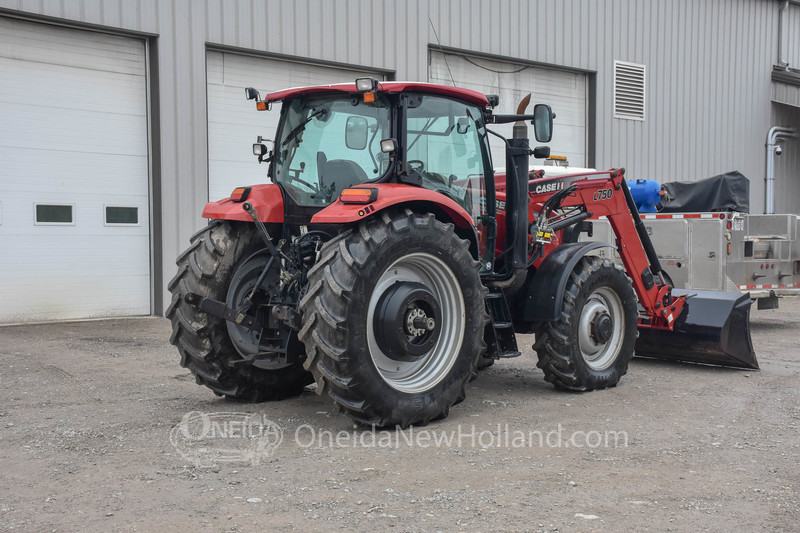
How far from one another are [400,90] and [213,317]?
2.04 meters

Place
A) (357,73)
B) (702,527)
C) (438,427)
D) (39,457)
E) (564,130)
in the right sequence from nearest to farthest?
(702,527) < (39,457) < (438,427) < (357,73) < (564,130)

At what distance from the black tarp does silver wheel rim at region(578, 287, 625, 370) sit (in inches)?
218

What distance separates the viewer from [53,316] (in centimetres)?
1119

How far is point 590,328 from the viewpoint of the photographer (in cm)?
710

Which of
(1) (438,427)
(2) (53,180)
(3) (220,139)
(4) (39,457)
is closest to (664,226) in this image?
(3) (220,139)

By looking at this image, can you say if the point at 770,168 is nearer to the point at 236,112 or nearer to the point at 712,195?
the point at 712,195

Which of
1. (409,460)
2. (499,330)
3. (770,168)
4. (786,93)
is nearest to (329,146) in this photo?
(499,330)

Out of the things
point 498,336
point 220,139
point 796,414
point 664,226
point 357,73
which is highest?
point 357,73

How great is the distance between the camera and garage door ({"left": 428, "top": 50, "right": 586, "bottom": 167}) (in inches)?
591

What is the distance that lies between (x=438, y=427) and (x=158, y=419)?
193cm

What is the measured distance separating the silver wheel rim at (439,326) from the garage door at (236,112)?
7.27m

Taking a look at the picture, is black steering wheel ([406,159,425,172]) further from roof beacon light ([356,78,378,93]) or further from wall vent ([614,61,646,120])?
wall vent ([614,61,646,120])

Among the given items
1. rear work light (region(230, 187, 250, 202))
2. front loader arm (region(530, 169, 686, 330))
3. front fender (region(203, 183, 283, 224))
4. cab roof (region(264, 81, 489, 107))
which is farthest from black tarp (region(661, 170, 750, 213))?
rear work light (region(230, 187, 250, 202))

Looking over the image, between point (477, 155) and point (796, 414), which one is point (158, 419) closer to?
point (477, 155)
